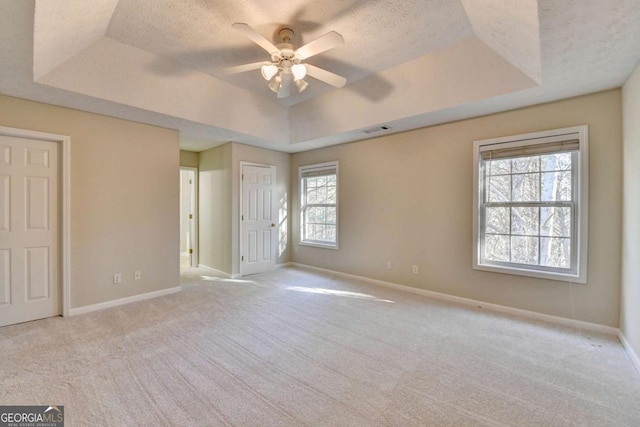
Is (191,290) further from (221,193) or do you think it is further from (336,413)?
(336,413)

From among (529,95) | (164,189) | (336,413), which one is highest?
(529,95)

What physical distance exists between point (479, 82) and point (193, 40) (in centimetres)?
299

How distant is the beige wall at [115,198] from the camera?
3291 millimetres

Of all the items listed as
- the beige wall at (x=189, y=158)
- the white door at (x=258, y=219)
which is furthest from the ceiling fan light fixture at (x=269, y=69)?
the beige wall at (x=189, y=158)

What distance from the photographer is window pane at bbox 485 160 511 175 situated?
3468 mm

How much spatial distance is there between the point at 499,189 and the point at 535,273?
106cm

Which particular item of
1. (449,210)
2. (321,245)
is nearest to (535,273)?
(449,210)

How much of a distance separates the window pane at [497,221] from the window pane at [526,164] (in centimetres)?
50

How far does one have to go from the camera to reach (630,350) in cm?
241

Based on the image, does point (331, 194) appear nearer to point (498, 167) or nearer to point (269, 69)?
point (498, 167)

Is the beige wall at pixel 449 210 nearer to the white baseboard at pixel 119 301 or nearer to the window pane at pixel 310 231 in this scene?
the window pane at pixel 310 231

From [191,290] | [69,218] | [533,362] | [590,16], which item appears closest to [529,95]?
[590,16]

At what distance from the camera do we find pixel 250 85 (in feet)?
12.9

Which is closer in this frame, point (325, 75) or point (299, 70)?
point (299, 70)
